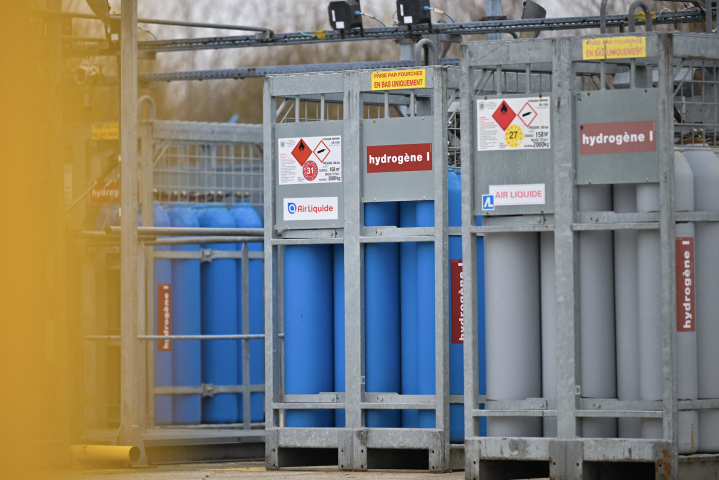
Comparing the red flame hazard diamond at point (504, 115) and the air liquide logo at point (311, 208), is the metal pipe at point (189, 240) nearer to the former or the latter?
the air liquide logo at point (311, 208)

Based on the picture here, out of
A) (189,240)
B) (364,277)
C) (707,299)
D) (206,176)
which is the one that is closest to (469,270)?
(364,277)

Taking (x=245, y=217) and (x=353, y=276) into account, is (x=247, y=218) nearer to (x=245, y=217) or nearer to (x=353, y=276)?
(x=245, y=217)

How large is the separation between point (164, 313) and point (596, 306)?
6527 mm

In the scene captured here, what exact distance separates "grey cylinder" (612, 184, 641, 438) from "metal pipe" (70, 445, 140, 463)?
393cm

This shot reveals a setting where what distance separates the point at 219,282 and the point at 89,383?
177cm

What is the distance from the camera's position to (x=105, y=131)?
11.2 meters

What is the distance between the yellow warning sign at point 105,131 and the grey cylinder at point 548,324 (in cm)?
678

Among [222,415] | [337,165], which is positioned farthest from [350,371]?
[222,415]

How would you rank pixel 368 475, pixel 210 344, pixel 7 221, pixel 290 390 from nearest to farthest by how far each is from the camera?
pixel 7 221, pixel 368 475, pixel 290 390, pixel 210 344

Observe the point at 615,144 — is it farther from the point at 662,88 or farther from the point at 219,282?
the point at 219,282

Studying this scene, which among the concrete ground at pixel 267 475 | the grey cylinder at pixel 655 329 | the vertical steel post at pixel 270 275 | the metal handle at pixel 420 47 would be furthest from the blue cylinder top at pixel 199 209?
the grey cylinder at pixel 655 329

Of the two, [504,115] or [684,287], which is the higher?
[504,115]

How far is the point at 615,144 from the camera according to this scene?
17.7ft

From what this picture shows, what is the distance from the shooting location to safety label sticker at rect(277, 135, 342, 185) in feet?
21.5
